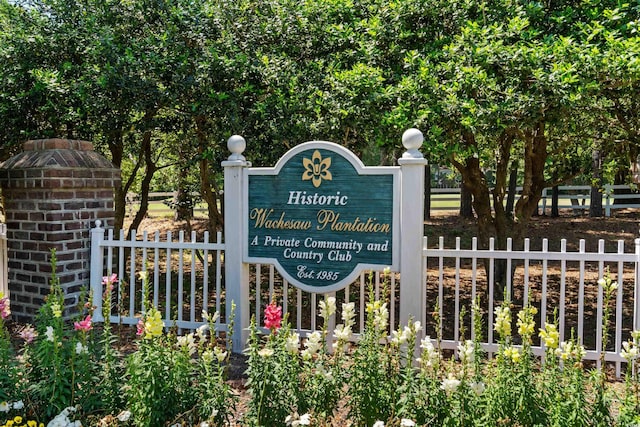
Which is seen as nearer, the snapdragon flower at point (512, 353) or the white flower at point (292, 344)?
the snapdragon flower at point (512, 353)

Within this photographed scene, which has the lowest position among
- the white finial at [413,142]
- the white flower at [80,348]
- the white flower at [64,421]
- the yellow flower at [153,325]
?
the white flower at [64,421]

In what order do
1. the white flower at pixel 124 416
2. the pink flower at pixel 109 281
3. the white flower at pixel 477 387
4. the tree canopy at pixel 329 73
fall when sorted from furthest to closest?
the tree canopy at pixel 329 73 < the pink flower at pixel 109 281 < the white flower at pixel 477 387 < the white flower at pixel 124 416

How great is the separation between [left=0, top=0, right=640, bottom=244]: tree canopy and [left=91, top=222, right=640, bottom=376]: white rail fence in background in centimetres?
109

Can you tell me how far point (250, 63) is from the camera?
5.82m

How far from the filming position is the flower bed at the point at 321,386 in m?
2.67

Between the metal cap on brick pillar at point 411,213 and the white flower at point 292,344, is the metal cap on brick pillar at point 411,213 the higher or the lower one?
the higher one

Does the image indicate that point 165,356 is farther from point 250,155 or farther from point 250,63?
A: point 250,63

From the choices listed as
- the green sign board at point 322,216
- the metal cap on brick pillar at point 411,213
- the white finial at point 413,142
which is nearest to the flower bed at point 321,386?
the metal cap on brick pillar at point 411,213

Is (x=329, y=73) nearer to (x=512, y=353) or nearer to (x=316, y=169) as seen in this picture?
(x=316, y=169)

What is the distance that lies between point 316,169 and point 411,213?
83 cm

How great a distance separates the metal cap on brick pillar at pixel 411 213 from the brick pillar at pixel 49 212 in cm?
279

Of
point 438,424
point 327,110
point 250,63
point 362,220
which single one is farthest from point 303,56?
point 438,424

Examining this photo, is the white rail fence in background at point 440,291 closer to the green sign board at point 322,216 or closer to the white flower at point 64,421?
the green sign board at point 322,216

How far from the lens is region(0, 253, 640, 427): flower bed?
267cm
